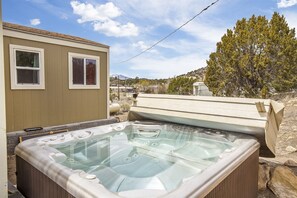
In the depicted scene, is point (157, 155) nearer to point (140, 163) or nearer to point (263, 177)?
point (140, 163)

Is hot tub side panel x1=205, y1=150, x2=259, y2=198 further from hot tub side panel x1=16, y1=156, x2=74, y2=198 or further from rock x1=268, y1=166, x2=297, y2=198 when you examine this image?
hot tub side panel x1=16, y1=156, x2=74, y2=198

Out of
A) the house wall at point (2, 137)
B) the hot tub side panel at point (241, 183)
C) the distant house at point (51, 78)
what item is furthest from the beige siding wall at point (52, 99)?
the hot tub side panel at point (241, 183)

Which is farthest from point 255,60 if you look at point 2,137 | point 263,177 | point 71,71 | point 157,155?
point 2,137

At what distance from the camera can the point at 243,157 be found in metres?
2.08

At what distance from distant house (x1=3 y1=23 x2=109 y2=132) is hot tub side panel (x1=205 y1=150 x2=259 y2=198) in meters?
4.43

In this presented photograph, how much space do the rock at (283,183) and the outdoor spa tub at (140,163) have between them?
1.34 ft

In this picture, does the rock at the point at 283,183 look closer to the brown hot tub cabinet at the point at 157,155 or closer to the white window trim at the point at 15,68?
the brown hot tub cabinet at the point at 157,155

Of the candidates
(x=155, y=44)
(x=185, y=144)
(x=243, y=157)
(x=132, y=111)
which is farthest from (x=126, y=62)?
(x=243, y=157)

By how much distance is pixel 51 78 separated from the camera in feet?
16.8

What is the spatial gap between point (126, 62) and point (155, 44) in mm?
3759

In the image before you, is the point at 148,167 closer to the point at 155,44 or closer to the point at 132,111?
A: the point at 132,111

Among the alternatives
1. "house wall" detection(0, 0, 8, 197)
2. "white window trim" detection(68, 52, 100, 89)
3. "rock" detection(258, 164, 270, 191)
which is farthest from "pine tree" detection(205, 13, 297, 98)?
"house wall" detection(0, 0, 8, 197)

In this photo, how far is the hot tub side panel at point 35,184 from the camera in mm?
1610

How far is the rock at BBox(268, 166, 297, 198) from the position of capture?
2.66m
